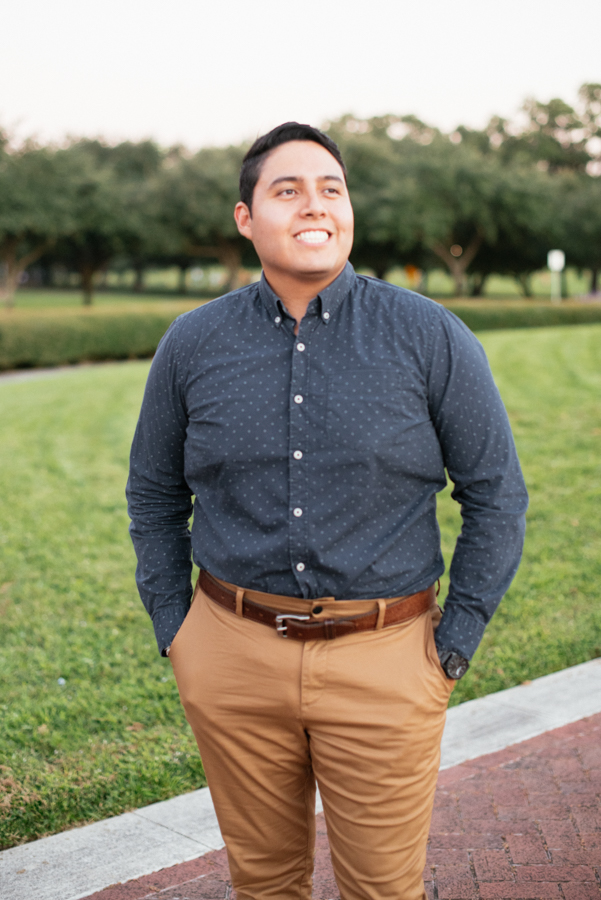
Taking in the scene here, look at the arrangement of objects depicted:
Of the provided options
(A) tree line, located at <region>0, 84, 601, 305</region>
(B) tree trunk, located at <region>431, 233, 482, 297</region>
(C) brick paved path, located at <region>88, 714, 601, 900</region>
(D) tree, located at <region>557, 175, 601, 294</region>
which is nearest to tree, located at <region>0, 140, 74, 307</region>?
(A) tree line, located at <region>0, 84, 601, 305</region>

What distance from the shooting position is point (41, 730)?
396cm

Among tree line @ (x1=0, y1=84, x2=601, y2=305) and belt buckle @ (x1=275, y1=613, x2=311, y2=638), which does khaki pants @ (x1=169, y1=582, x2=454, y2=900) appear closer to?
belt buckle @ (x1=275, y1=613, x2=311, y2=638)

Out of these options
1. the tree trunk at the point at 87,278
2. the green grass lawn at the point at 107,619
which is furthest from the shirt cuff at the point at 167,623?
the tree trunk at the point at 87,278

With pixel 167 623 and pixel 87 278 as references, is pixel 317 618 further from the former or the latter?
pixel 87 278

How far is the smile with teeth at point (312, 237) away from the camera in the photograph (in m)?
1.98

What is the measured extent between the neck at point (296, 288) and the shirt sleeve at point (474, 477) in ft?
0.94

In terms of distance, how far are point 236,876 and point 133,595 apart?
3666mm

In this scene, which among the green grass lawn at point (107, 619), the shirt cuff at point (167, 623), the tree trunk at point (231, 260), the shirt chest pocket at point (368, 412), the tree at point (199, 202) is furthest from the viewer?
the tree trunk at point (231, 260)

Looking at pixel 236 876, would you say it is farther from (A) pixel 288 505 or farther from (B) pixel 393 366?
(B) pixel 393 366

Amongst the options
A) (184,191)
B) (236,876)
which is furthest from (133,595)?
(184,191)

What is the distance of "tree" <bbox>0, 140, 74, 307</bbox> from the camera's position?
34.3 meters

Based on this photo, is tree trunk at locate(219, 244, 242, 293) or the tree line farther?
tree trunk at locate(219, 244, 242, 293)

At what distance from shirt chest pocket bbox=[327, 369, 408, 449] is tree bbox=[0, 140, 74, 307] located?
35313 mm

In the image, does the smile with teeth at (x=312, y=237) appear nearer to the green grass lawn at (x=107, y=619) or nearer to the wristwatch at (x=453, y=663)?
the wristwatch at (x=453, y=663)
